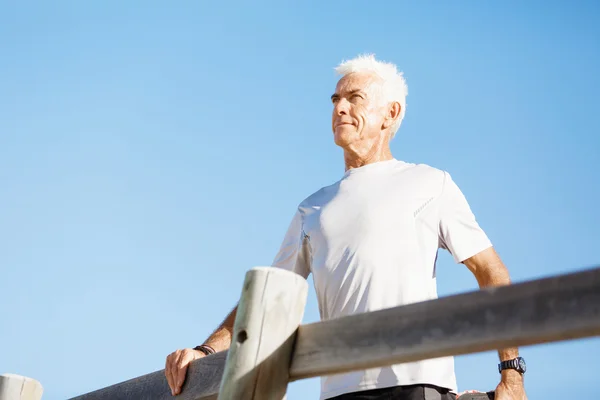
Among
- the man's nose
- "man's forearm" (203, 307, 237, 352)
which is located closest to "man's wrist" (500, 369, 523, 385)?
"man's forearm" (203, 307, 237, 352)

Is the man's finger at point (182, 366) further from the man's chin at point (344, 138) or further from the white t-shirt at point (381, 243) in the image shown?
the man's chin at point (344, 138)

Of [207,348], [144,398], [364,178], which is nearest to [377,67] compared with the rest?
[364,178]

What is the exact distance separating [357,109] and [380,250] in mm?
866

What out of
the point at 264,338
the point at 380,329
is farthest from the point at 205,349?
the point at 380,329

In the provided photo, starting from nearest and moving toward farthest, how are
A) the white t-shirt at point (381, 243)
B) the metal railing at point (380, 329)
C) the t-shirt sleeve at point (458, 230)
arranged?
the metal railing at point (380, 329) → the white t-shirt at point (381, 243) → the t-shirt sleeve at point (458, 230)

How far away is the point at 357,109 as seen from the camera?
3.75 meters

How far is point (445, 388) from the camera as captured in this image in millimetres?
2889

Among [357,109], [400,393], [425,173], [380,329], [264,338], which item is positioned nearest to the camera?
[380,329]

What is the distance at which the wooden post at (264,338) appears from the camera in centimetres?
212

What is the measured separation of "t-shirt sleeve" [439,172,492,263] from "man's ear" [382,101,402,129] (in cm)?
59

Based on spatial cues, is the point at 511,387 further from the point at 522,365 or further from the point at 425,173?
the point at 425,173

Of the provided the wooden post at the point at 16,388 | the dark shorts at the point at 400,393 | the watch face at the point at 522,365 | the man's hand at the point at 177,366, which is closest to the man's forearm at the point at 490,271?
the watch face at the point at 522,365

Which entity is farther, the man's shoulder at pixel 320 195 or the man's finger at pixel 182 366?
the man's shoulder at pixel 320 195

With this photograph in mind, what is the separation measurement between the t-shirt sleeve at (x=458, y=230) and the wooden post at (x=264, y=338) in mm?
1185
